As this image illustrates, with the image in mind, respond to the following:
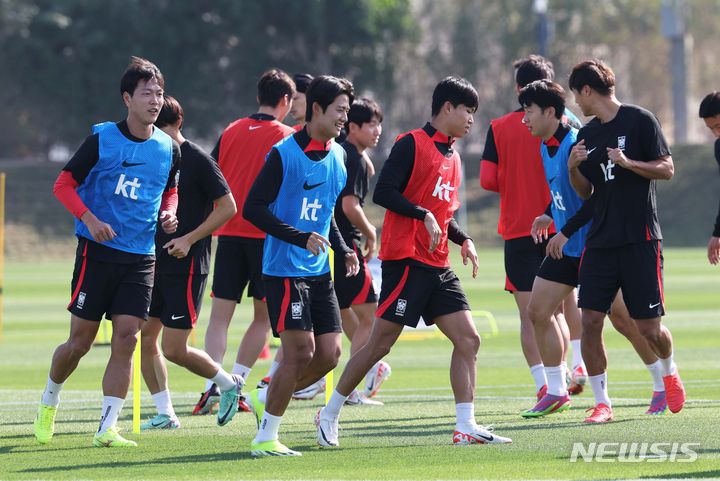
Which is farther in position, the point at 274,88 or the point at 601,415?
the point at 274,88

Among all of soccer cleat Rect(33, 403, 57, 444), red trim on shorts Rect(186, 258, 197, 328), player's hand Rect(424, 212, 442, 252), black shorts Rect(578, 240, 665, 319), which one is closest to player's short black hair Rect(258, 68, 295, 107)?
red trim on shorts Rect(186, 258, 197, 328)

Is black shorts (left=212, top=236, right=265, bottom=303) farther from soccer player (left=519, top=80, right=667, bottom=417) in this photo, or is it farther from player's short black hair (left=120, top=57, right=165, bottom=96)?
player's short black hair (left=120, top=57, right=165, bottom=96)

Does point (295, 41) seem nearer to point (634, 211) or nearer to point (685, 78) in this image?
point (685, 78)

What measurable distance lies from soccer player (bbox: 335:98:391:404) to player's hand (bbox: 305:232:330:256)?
10.6ft

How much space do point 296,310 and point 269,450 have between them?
82 centimetres

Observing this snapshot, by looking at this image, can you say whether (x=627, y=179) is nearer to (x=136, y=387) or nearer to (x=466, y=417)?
(x=466, y=417)

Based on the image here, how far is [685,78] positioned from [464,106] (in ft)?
222

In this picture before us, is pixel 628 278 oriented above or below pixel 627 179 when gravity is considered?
below

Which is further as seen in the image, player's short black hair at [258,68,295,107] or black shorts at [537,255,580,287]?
player's short black hair at [258,68,295,107]

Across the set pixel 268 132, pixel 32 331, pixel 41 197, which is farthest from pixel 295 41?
pixel 268 132

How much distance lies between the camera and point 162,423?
1000 cm

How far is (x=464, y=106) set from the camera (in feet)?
29.6

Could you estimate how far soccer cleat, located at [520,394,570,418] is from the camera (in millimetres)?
10250

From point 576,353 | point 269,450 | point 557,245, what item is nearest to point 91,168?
point 269,450
